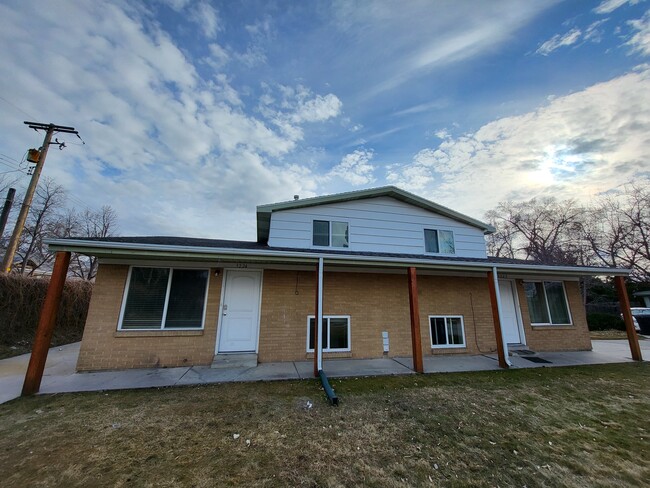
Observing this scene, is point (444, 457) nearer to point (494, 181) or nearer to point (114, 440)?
point (114, 440)

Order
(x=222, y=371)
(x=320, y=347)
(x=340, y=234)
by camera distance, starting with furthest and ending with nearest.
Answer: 1. (x=340, y=234)
2. (x=222, y=371)
3. (x=320, y=347)

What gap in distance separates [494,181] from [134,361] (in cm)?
1369

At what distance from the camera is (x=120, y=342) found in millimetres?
6023

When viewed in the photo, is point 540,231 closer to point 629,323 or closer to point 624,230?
point 624,230

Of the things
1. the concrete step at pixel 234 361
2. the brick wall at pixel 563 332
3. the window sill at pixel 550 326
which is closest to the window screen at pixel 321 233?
the concrete step at pixel 234 361

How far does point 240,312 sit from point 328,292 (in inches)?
95.7

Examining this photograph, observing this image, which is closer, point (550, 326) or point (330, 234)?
point (330, 234)

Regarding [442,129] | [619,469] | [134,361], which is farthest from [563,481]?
[442,129]

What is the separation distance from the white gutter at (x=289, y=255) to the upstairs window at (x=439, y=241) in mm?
1873

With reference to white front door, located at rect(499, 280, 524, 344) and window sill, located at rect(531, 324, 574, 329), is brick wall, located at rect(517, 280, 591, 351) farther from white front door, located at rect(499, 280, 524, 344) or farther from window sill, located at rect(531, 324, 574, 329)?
white front door, located at rect(499, 280, 524, 344)

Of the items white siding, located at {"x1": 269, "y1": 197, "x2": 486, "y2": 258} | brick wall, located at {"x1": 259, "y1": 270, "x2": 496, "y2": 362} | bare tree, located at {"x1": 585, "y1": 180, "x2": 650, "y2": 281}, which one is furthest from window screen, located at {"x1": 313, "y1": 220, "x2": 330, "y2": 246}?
bare tree, located at {"x1": 585, "y1": 180, "x2": 650, "y2": 281}

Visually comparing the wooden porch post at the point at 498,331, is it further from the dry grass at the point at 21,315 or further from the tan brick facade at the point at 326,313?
the dry grass at the point at 21,315

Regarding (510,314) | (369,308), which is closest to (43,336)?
(369,308)

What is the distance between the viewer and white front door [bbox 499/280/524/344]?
8.59 meters
